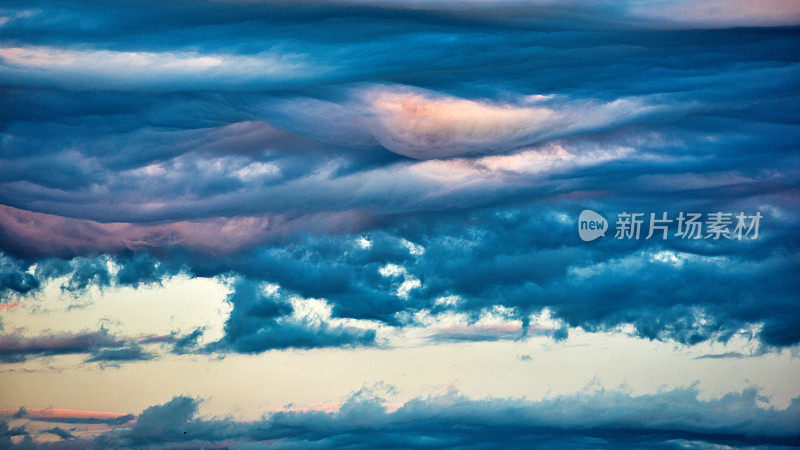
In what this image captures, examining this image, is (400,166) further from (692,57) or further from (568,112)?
(692,57)

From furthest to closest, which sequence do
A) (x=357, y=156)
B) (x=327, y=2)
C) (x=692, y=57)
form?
(x=357, y=156) < (x=692, y=57) < (x=327, y=2)

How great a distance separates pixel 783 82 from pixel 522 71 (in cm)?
365

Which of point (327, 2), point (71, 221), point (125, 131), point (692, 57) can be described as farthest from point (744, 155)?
point (71, 221)

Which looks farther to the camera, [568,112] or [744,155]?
[744,155]

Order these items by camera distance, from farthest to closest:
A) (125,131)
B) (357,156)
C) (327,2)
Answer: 1. (357,156)
2. (125,131)
3. (327,2)

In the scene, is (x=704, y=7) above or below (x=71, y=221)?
above

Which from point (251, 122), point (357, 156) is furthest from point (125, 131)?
point (357, 156)

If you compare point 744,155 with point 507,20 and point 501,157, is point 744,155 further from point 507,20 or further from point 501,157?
point 507,20

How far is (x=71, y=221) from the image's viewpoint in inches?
587

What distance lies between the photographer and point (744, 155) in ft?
45.7

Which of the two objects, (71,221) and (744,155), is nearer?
(744,155)

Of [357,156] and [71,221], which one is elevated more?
[357,156]

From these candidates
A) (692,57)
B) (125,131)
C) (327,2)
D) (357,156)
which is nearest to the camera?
(327,2)

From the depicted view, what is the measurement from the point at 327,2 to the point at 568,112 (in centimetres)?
373
